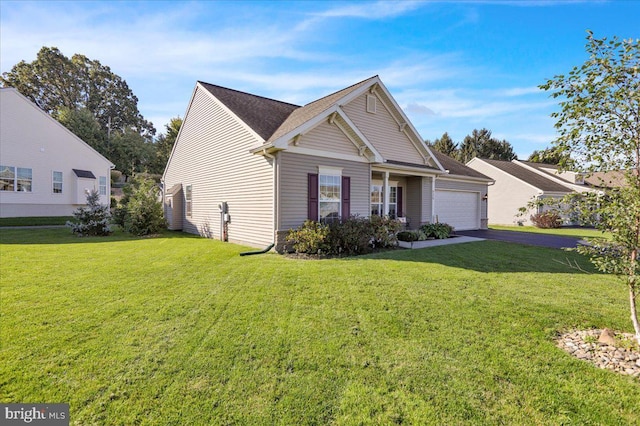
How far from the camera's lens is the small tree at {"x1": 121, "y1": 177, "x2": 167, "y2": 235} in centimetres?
1357

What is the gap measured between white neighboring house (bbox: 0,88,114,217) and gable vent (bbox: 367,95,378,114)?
815 inches

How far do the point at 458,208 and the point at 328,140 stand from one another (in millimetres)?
11082

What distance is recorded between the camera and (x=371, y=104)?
13062 millimetres

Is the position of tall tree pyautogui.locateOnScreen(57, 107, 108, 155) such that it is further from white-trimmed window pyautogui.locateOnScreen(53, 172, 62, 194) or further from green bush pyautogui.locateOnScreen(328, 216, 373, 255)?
green bush pyautogui.locateOnScreen(328, 216, 373, 255)

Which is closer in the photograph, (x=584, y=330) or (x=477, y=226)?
(x=584, y=330)

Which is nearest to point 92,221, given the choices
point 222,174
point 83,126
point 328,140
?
point 222,174

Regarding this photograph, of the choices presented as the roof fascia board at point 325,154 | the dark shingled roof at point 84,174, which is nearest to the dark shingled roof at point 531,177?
the roof fascia board at point 325,154

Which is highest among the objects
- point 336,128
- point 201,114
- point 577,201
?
point 201,114

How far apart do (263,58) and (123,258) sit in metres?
8.81

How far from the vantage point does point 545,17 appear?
8617 millimetres

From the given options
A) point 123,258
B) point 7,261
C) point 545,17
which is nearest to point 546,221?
point 545,17

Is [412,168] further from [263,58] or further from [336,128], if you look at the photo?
[263,58]

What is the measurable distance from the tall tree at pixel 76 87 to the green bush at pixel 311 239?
4203cm

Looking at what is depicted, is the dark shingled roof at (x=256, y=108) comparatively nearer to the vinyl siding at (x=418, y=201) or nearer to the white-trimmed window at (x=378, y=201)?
the white-trimmed window at (x=378, y=201)
